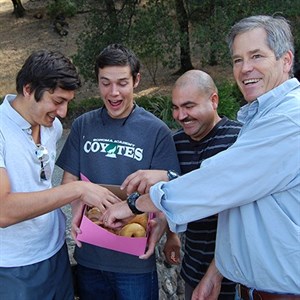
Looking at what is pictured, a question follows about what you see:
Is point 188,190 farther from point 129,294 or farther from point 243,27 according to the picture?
point 129,294

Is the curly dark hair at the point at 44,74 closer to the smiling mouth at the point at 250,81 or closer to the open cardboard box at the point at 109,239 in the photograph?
A: the open cardboard box at the point at 109,239

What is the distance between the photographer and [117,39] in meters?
10.4

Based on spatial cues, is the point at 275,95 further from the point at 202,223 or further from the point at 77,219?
the point at 77,219

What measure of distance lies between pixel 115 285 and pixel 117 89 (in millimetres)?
977

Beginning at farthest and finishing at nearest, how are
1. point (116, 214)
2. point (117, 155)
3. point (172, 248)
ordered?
point (172, 248)
point (117, 155)
point (116, 214)

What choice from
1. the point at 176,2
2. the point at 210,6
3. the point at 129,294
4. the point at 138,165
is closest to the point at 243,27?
the point at 138,165

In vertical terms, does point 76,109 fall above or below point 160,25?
below

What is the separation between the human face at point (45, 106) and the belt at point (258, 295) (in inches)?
43.2

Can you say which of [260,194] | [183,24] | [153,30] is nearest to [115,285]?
[260,194]

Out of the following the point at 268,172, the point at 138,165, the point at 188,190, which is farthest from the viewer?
the point at 138,165

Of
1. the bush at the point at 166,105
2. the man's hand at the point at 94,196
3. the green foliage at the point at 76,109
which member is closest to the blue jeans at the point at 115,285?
the man's hand at the point at 94,196

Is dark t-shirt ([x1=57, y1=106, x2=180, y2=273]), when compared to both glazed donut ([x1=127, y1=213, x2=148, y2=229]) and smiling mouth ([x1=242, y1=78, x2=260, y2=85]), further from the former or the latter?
smiling mouth ([x1=242, y1=78, x2=260, y2=85])

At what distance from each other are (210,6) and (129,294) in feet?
28.4

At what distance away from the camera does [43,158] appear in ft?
6.86
